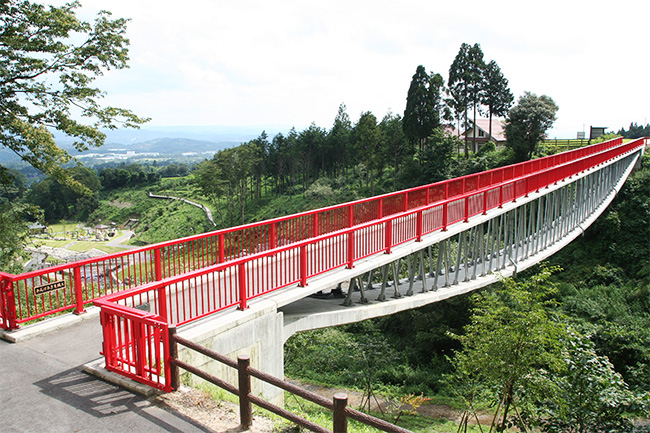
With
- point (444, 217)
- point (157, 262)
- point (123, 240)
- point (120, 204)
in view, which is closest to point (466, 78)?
point (444, 217)

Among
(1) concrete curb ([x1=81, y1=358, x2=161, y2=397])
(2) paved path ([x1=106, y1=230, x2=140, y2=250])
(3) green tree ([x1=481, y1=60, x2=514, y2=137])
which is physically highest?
(3) green tree ([x1=481, y1=60, x2=514, y2=137])

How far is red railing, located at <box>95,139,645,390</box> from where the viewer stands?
6.52 m

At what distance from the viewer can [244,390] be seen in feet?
18.4

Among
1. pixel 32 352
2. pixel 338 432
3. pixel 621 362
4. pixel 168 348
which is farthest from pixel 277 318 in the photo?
pixel 621 362

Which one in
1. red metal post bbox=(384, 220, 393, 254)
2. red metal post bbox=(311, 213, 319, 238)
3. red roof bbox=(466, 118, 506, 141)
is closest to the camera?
red metal post bbox=(384, 220, 393, 254)

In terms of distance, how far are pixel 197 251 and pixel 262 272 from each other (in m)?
2.13

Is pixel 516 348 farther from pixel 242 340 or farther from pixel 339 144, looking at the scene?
pixel 339 144

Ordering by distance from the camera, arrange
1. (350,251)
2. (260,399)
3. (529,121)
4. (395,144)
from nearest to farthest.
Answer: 1. (260,399)
2. (350,251)
3. (529,121)
4. (395,144)

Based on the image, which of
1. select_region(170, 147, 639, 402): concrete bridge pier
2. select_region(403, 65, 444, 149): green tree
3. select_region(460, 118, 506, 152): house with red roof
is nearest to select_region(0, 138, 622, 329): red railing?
select_region(170, 147, 639, 402): concrete bridge pier

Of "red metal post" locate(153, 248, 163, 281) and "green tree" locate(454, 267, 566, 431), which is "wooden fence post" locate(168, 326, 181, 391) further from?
"green tree" locate(454, 267, 566, 431)

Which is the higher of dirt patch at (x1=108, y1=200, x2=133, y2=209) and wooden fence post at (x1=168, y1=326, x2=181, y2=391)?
wooden fence post at (x1=168, y1=326, x2=181, y2=391)

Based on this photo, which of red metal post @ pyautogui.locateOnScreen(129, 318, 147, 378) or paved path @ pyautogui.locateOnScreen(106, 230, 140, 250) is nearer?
red metal post @ pyautogui.locateOnScreen(129, 318, 147, 378)

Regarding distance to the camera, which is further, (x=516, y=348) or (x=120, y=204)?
(x=120, y=204)

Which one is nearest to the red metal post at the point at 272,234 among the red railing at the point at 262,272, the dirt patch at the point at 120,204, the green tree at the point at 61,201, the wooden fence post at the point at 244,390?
the red railing at the point at 262,272
